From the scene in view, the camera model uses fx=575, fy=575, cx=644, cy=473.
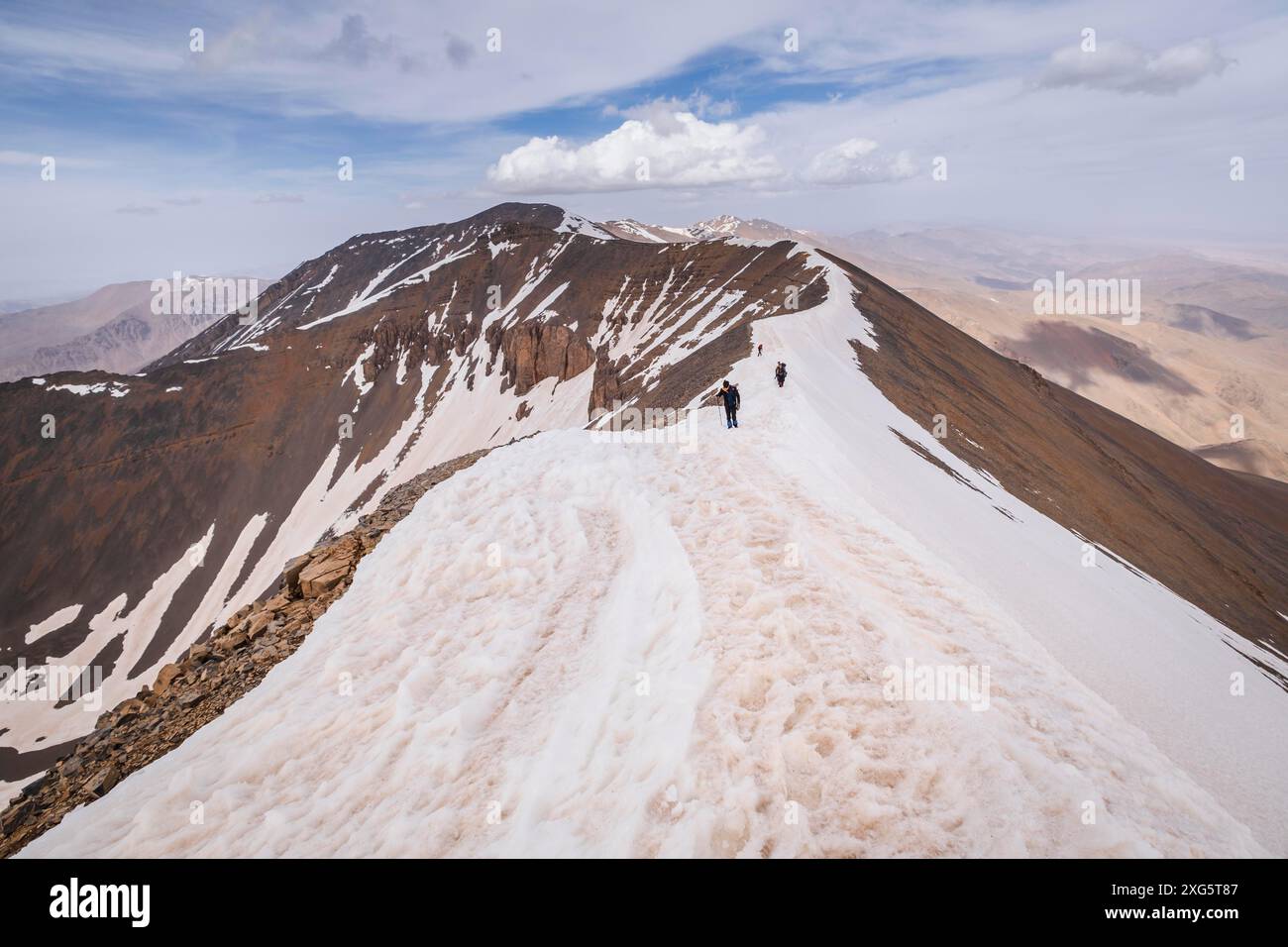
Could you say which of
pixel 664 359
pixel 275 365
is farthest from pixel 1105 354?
pixel 275 365

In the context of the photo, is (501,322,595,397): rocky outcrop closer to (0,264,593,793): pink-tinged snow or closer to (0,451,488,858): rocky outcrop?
(0,264,593,793): pink-tinged snow

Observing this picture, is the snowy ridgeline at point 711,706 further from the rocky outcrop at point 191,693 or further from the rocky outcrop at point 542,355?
the rocky outcrop at point 542,355

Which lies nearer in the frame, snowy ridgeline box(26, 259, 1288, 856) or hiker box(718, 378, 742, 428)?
snowy ridgeline box(26, 259, 1288, 856)

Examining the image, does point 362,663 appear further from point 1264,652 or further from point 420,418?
point 420,418

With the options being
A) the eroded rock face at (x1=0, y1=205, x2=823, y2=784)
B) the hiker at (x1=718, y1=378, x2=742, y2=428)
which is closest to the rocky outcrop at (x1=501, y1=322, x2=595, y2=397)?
the eroded rock face at (x1=0, y1=205, x2=823, y2=784)

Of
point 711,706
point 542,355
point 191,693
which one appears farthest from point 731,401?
point 542,355

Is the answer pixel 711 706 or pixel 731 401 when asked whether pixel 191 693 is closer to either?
pixel 711 706
